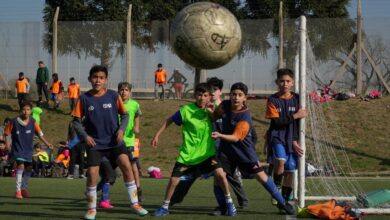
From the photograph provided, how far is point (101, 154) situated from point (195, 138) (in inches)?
41.4

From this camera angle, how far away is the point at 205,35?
11070 mm

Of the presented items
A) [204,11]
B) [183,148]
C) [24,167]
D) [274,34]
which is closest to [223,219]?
[183,148]

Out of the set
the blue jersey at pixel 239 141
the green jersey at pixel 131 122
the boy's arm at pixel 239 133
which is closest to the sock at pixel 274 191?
the blue jersey at pixel 239 141

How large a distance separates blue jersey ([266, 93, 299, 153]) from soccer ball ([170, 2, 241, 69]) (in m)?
2.27

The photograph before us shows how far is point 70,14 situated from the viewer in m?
30.5

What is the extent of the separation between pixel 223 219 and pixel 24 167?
4.64 m

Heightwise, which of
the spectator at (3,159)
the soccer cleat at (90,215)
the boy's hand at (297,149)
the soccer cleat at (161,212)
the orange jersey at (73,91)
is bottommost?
the spectator at (3,159)

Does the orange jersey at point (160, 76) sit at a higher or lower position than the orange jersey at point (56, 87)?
higher

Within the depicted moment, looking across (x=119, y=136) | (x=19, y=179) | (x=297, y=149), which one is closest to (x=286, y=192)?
(x=297, y=149)

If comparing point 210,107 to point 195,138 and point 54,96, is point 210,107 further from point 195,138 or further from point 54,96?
point 54,96

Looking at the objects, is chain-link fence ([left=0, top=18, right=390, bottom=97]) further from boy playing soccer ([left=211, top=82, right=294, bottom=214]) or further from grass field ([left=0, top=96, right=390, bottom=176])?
boy playing soccer ([left=211, top=82, right=294, bottom=214])

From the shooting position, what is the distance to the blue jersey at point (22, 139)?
39.1 ft

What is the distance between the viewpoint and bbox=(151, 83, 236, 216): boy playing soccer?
339 inches

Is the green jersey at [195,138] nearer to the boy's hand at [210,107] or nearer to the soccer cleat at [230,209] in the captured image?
the boy's hand at [210,107]
